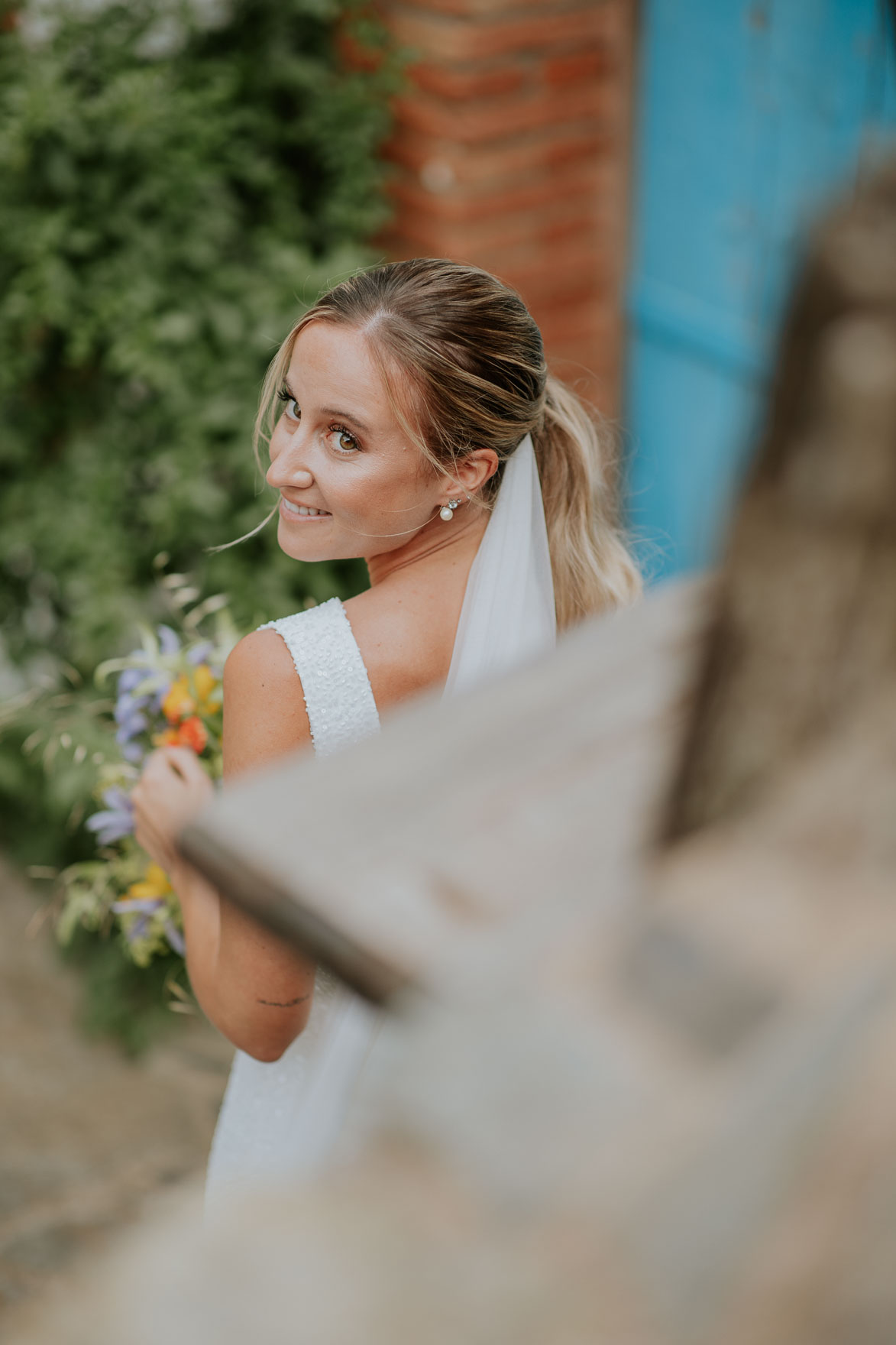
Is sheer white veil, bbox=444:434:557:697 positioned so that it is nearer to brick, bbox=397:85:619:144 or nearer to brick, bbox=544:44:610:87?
brick, bbox=397:85:619:144

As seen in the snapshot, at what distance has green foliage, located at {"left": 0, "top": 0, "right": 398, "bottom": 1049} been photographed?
331cm

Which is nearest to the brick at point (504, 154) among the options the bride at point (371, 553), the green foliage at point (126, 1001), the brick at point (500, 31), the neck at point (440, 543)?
the brick at point (500, 31)

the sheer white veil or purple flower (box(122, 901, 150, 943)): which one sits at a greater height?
the sheer white veil

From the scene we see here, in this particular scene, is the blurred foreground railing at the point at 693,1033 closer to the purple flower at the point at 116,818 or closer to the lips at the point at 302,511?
the lips at the point at 302,511

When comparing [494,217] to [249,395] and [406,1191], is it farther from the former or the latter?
[406,1191]

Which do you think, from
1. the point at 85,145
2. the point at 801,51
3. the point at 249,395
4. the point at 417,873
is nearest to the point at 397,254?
the point at 249,395

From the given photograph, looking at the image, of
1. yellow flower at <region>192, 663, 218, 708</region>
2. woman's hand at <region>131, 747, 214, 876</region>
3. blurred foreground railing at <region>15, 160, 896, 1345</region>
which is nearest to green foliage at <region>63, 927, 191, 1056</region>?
yellow flower at <region>192, 663, 218, 708</region>

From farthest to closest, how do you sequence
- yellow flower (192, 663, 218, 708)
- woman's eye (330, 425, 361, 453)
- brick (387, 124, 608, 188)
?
brick (387, 124, 608, 188) → yellow flower (192, 663, 218, 708) → woman's eye (330, 425, 361, 453)

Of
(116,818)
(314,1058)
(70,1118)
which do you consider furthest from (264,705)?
(70,1118)

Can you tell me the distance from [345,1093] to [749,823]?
4.80 ft

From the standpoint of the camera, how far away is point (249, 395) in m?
3.49

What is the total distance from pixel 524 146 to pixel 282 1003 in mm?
2856

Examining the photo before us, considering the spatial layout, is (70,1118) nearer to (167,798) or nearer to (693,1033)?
(167,798)

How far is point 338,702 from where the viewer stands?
5.23ft
